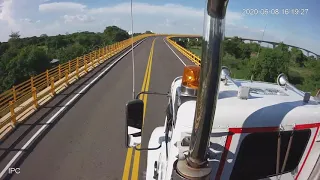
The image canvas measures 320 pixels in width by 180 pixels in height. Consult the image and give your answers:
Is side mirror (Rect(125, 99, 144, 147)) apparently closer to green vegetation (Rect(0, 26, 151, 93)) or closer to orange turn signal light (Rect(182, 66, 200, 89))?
orange turn signal light (Rect(182, 66, 200, 89))

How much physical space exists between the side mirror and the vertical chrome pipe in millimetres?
1046

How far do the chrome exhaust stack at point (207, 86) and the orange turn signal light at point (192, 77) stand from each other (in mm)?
1098

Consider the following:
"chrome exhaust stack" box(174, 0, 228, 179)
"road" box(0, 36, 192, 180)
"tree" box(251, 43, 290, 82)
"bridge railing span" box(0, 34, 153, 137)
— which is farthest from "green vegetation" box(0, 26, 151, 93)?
"chrome exhaust stack" box(174, 0, 228, 179)

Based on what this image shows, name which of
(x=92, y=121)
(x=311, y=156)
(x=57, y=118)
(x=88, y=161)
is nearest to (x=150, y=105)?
(x=92, y=121)

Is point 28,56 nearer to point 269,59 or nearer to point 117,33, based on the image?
point 117,33

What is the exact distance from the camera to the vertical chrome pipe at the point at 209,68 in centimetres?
112

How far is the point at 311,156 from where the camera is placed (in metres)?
2.48

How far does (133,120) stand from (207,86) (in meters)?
1.35

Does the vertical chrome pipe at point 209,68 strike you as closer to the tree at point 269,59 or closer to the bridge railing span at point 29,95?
the tree at point 269,59

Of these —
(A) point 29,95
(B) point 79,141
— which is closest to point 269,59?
(B) point 79,141

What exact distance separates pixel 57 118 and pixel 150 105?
4127mm

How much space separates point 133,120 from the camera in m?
2.44

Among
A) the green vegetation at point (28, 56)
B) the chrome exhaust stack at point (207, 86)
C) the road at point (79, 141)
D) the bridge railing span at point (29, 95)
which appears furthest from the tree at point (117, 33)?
the green vegetation at point (28, 56)

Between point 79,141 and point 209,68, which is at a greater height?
point 209,68
